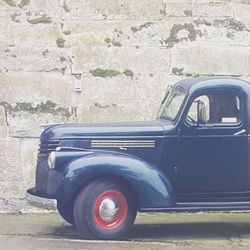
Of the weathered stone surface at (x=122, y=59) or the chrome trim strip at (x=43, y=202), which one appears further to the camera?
the weathered stone surface at (x=122, y=59)

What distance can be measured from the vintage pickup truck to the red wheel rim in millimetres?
11

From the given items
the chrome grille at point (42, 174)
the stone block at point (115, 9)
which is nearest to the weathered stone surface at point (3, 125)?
the stone block at point (115, 9)

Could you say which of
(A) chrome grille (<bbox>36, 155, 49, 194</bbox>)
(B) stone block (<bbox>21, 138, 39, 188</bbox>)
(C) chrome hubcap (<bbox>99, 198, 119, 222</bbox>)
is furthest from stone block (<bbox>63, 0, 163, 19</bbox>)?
(C) chrome hubcap (<bbox>99, 198, 119, 222</bbox>)

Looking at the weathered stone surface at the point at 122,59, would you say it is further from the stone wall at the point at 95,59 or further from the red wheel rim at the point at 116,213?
the red wheel rim at the point at 116,213

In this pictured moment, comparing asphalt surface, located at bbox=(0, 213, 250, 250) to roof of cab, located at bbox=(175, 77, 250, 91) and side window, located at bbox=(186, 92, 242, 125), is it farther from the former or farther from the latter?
roof of cab, located at bbox=(175, 77, 250, 91)

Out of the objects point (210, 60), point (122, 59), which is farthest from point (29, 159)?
point (210, 60)

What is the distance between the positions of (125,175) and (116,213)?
434 millimetres

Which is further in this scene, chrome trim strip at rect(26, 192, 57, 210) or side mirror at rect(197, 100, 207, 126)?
side mirror at rect(197, 100, 207, 126)

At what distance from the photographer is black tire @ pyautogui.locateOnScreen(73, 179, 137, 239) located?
9.00m

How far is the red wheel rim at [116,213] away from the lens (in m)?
9.04

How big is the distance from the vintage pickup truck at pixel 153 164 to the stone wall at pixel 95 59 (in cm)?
219

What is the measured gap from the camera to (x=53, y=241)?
909 centimetres

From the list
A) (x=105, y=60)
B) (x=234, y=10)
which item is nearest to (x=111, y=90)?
(x=105, y=60)

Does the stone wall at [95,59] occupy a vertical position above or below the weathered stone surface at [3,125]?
above
